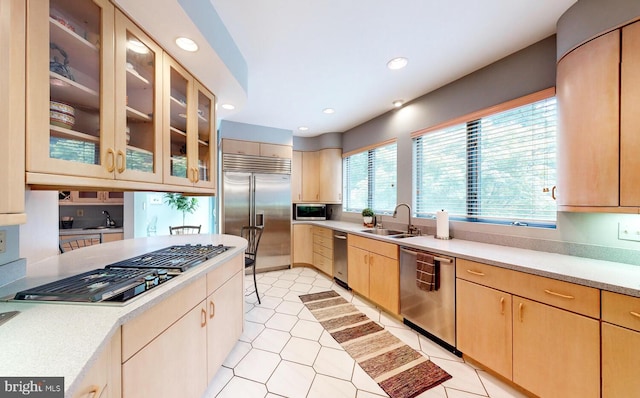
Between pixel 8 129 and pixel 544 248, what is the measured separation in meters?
3.06

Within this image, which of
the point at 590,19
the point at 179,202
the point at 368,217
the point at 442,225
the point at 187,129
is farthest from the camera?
the point at 179,202

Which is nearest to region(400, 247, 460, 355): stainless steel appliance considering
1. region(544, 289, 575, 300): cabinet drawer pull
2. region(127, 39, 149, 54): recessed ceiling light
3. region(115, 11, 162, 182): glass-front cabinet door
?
region(544, 289, 575, 300): cabinet drawer pull

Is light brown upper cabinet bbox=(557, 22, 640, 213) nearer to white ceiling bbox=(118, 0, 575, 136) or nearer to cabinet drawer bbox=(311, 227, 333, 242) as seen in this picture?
white ceiling bbox=(118, 0, 575, 136)

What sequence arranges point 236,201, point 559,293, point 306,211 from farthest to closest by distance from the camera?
point 306,211
point 236,201
point 559,293

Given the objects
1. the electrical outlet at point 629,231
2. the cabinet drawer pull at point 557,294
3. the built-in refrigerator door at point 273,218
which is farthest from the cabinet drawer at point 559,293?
the built-in refrigerator door at point 273,218

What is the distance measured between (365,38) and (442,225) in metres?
1.90

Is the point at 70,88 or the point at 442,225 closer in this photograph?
the point at 70,88

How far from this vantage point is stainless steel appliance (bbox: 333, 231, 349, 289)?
3.36 meters

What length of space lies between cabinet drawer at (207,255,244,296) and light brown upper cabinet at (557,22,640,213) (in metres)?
2.41

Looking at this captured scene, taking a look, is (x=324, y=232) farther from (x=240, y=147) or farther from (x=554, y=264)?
(x=554, y=264)

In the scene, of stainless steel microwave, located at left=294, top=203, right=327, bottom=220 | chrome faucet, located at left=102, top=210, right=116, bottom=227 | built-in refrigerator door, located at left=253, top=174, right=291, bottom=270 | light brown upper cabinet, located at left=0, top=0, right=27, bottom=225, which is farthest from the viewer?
stainless steel microwave, located at left=294, top=203, right=327, bottom=220

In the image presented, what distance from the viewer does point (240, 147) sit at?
3873 mm

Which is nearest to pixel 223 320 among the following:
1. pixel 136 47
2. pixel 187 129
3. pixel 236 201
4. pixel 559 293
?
pixel 187 129

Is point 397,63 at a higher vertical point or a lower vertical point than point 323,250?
higher
